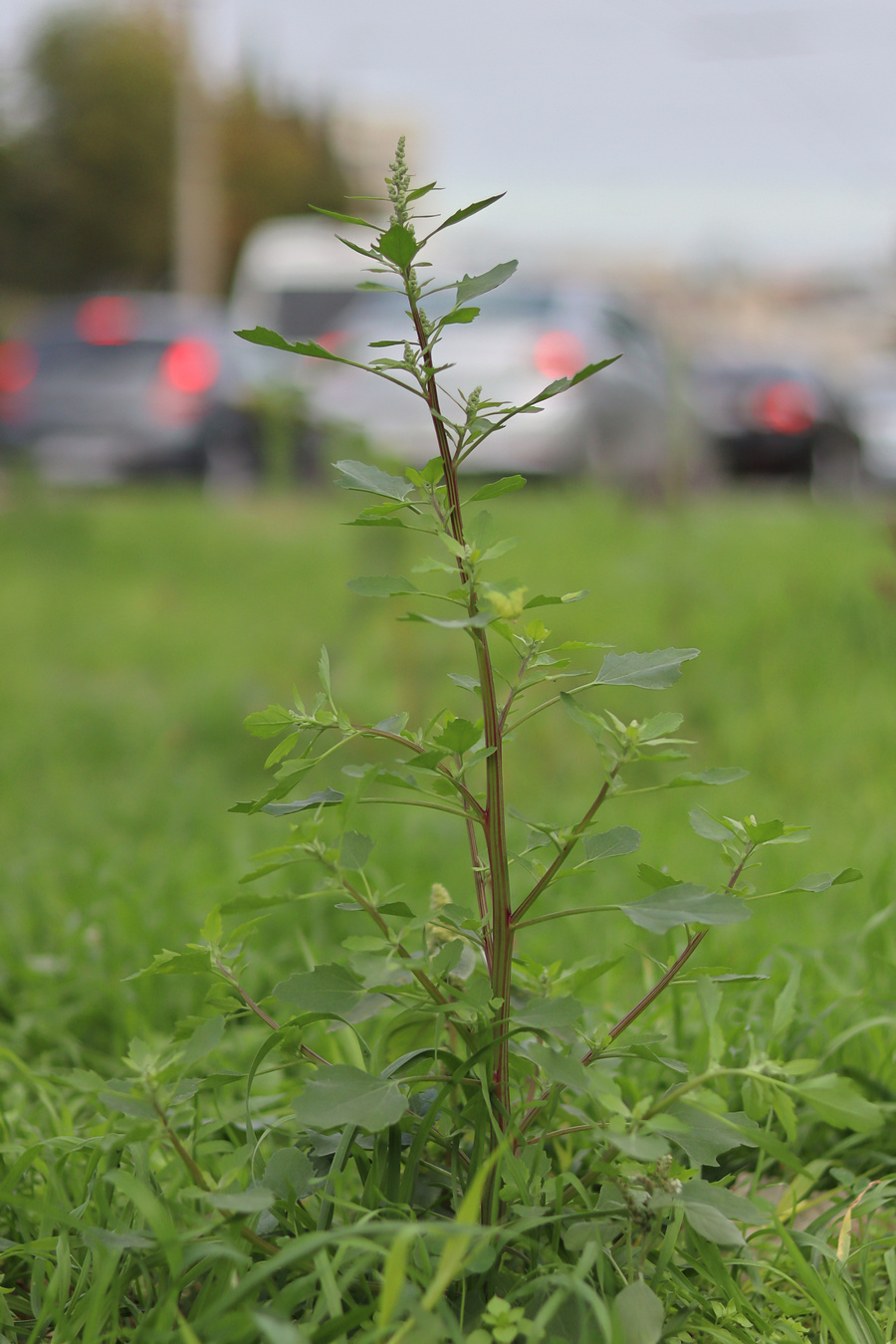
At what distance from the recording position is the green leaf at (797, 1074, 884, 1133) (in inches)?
40.0

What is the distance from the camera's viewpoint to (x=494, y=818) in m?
1.16

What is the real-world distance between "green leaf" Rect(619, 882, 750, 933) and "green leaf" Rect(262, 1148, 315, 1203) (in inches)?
15.4

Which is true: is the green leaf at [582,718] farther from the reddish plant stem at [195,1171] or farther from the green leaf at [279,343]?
the reddish plant stem at [195,1171]

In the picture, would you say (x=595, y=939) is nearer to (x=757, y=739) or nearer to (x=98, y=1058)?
(x=98, y=1058)

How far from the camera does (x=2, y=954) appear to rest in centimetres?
227

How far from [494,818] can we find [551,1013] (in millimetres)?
178

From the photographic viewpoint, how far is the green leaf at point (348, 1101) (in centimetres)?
104

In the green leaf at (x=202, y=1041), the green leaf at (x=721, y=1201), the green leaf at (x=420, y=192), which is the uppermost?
the green leaf at (x=420, y=192)

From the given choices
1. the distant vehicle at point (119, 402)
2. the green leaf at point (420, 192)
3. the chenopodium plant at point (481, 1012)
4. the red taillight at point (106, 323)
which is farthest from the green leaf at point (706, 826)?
the red taillight at point (106, 323)

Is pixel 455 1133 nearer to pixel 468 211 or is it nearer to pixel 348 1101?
pixel 348 1101

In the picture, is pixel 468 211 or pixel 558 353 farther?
pixel 558 353

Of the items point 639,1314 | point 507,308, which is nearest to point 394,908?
point 639,1314

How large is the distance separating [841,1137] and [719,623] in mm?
3337

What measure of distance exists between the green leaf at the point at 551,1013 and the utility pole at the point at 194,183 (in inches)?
1047
